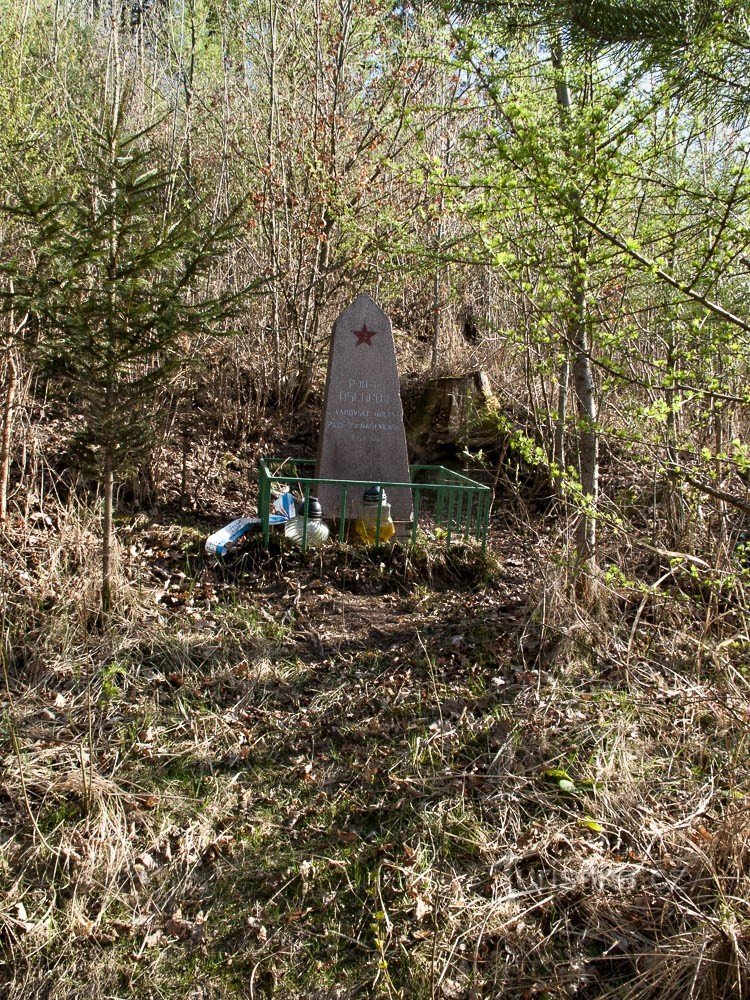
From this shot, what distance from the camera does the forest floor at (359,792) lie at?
317cm

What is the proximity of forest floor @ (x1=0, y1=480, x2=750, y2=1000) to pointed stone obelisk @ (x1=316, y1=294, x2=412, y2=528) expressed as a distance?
4.92 feet

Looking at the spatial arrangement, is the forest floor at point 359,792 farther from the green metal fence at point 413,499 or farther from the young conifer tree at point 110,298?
the young conifer tree at point 110,298

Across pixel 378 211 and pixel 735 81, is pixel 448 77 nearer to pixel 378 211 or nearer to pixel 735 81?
pixel 378 211

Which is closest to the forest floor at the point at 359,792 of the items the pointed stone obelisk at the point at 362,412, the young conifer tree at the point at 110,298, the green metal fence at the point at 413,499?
the green metal fence at the point at 413,499

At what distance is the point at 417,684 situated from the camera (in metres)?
4.81

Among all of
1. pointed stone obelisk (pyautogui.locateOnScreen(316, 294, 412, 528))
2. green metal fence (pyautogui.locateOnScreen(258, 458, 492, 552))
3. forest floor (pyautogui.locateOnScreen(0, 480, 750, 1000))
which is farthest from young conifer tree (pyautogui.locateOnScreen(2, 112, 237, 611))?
pointed stone obelisk (pyautogui.locateOnScreen(316, 294, 412, 528))

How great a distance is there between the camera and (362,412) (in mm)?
6852

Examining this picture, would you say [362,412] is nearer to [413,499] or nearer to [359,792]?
[413,499]

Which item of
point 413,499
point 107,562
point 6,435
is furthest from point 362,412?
point 6,435

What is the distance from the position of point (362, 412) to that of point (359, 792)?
11.9 feet

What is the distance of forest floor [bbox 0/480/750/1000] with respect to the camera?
3.17 m

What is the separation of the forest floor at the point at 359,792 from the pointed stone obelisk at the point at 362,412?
4.92 ft

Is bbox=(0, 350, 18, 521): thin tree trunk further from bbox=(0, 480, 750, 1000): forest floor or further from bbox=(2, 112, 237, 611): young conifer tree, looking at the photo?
bbox=(2, 112, 237, 611): young conifer tree

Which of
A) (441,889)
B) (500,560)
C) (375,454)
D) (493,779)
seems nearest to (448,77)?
(375,454)
